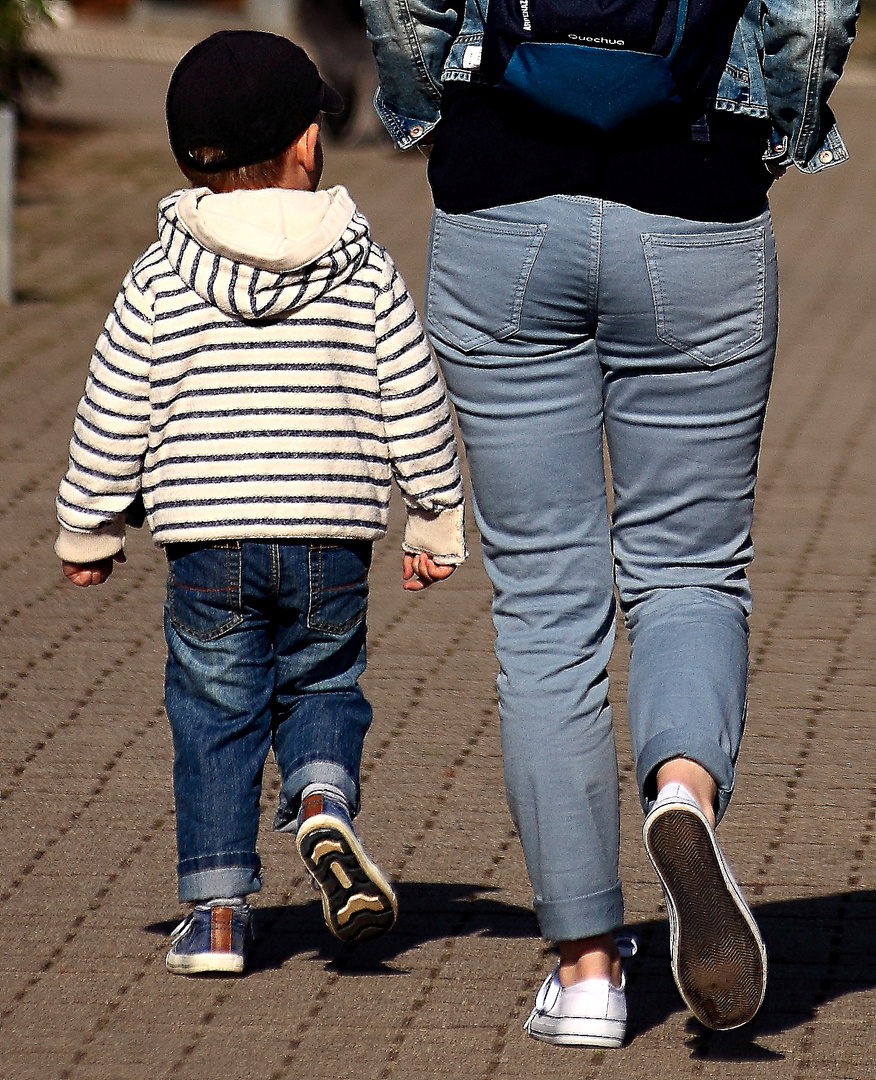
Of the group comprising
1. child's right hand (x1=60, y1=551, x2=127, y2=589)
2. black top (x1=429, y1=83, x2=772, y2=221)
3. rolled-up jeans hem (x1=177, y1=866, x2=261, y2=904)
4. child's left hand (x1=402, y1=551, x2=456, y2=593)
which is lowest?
rolled-up jeans hem (x1=177, y1=866, x2=261, y2=904)

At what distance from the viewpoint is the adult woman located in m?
2.88

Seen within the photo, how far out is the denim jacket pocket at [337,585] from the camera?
3.35 m

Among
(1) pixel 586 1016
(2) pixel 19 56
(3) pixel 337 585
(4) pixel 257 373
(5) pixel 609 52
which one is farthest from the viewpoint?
(2) pixel 19 56

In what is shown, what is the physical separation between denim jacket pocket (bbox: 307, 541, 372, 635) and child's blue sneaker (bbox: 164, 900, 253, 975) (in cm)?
54

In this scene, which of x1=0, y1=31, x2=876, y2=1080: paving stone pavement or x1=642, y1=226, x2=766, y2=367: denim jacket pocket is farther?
x1=0, y1=31, x2=876, y2=1080: paving stone pavement

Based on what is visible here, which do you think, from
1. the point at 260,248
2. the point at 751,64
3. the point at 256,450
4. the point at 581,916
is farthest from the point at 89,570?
the point at 751,64

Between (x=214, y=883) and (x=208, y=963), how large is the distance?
15 cm

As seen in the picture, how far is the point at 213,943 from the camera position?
3.47m

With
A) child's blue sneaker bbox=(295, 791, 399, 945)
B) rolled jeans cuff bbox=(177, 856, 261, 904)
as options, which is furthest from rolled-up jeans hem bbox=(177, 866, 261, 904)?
child's blue sneaker bbox=(295, 791, 399, 945)

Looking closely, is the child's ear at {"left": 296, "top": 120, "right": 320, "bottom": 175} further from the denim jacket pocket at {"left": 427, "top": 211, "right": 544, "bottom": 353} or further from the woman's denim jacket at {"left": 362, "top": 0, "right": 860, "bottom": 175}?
the denim jacket pocket at {"left": 427, "top": 211, "right": 544, "bottom": 353}

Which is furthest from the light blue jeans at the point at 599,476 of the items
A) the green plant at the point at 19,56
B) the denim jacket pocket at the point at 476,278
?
the green plant at the point at 19,56

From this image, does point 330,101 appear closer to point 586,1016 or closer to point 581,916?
point 581,916

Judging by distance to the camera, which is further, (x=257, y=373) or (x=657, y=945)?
(x=657, y=945)

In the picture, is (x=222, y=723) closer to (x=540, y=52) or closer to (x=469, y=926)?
(x=469, y=926)
